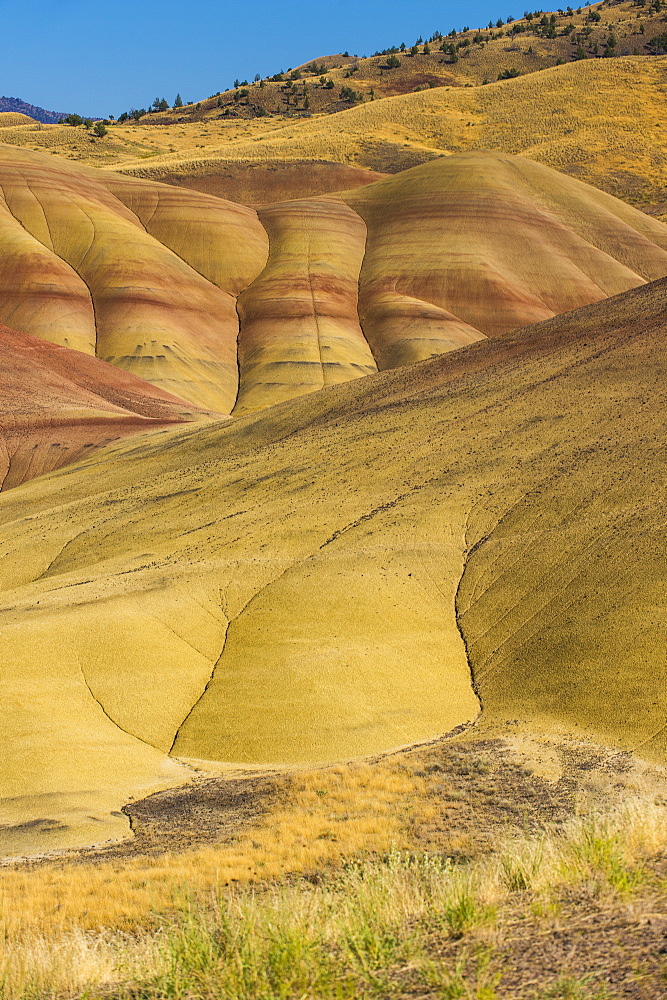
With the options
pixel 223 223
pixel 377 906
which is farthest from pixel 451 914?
pixel 223 223

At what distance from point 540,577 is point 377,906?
16.6 metres

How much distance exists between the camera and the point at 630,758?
15492 mm

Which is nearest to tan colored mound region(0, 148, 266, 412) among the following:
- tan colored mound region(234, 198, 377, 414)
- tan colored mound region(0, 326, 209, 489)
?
tan colored mound region(234, 198, 377, 414)

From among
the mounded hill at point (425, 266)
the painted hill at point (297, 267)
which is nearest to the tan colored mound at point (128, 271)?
the painted hill at point (297, 267)

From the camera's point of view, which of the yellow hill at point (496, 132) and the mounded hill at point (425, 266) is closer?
the mounded hill at point (425, 266)

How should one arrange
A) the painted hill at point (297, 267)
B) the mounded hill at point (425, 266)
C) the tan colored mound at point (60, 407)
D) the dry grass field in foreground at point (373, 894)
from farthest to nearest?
the mounded hill at point (425, 266) < the painted hill at point (297, 267) < the tan colored mound at point (60, 407) < the dry grass field in foreground at point (373, 894)

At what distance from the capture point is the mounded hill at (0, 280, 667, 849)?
746 inches

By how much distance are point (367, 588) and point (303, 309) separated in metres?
65.5

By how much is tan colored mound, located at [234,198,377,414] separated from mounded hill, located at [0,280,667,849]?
38418 mm

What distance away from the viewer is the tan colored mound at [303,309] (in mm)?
79125

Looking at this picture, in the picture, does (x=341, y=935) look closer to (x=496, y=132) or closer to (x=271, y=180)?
(x=271, y=180)

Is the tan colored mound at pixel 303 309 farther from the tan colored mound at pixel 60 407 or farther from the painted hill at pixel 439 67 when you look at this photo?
the painted hill at pixel 439 67

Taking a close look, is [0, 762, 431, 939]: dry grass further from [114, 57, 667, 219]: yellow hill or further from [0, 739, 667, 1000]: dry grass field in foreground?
[114, 57, 667, 219]: yellow hill

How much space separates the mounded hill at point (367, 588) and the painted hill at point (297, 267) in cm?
4079
